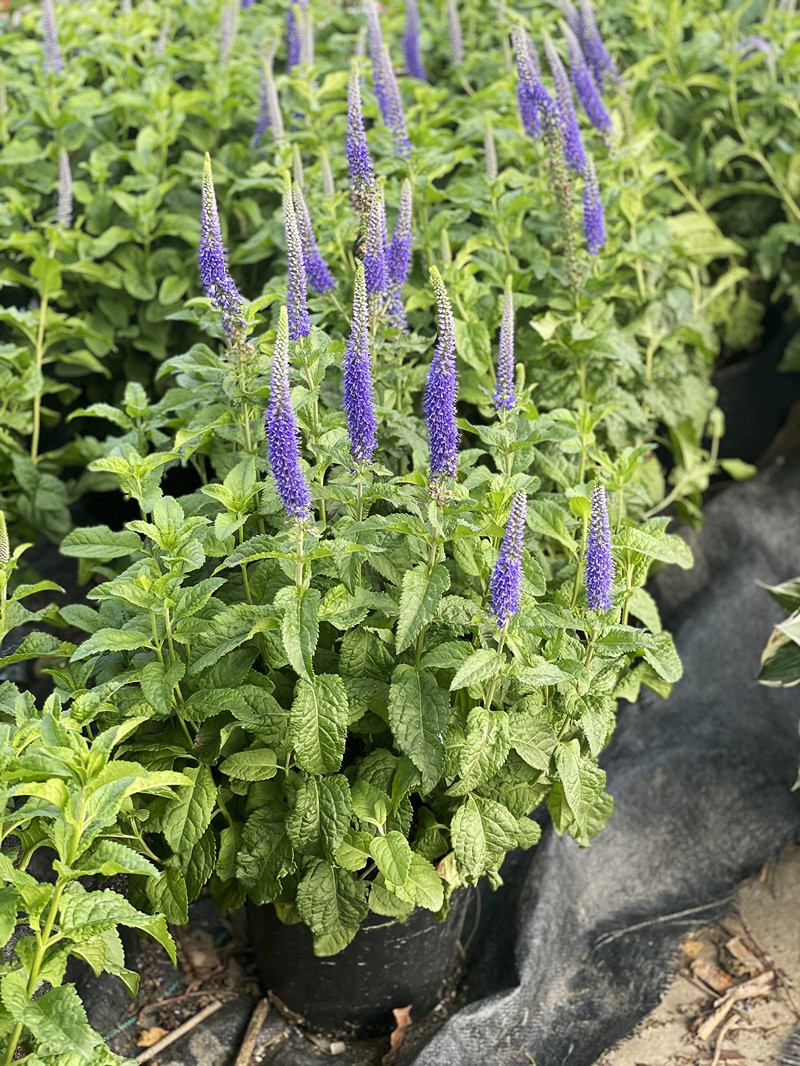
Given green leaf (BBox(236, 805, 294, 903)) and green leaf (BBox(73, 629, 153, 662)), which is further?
green leaf (BBox(236, 805, 294, 903))

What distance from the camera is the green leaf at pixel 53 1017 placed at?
1672mm

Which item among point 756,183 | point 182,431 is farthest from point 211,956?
point 756,183

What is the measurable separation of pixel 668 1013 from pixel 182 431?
6.10ft

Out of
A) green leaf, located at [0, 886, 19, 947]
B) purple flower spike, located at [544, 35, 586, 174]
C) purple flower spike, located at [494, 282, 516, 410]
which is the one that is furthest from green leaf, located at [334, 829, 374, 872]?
purple flower spike, located at [544, 35, 586, 174]

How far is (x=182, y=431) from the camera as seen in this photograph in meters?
2.47

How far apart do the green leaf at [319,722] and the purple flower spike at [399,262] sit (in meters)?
0.94

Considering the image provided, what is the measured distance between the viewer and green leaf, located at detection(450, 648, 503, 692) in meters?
2.01

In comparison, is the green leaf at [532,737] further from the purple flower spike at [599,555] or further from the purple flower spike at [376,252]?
the purple flower spike at [376,252]

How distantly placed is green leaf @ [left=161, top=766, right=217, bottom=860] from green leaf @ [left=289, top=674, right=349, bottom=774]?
226 millimetres

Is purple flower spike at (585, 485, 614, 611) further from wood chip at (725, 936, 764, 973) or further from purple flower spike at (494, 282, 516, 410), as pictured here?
wood chip at (725, 936, 764, 973)

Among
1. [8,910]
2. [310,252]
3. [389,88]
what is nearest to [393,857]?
[8,910]

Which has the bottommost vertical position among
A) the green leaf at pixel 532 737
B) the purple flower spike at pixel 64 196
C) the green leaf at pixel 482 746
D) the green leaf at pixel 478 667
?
the green leaf at pixel 532 737

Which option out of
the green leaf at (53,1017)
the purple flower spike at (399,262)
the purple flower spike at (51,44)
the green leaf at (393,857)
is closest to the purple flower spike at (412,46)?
the purple flower spike at (51,44)

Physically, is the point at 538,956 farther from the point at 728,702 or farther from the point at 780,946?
the point at 728,702
